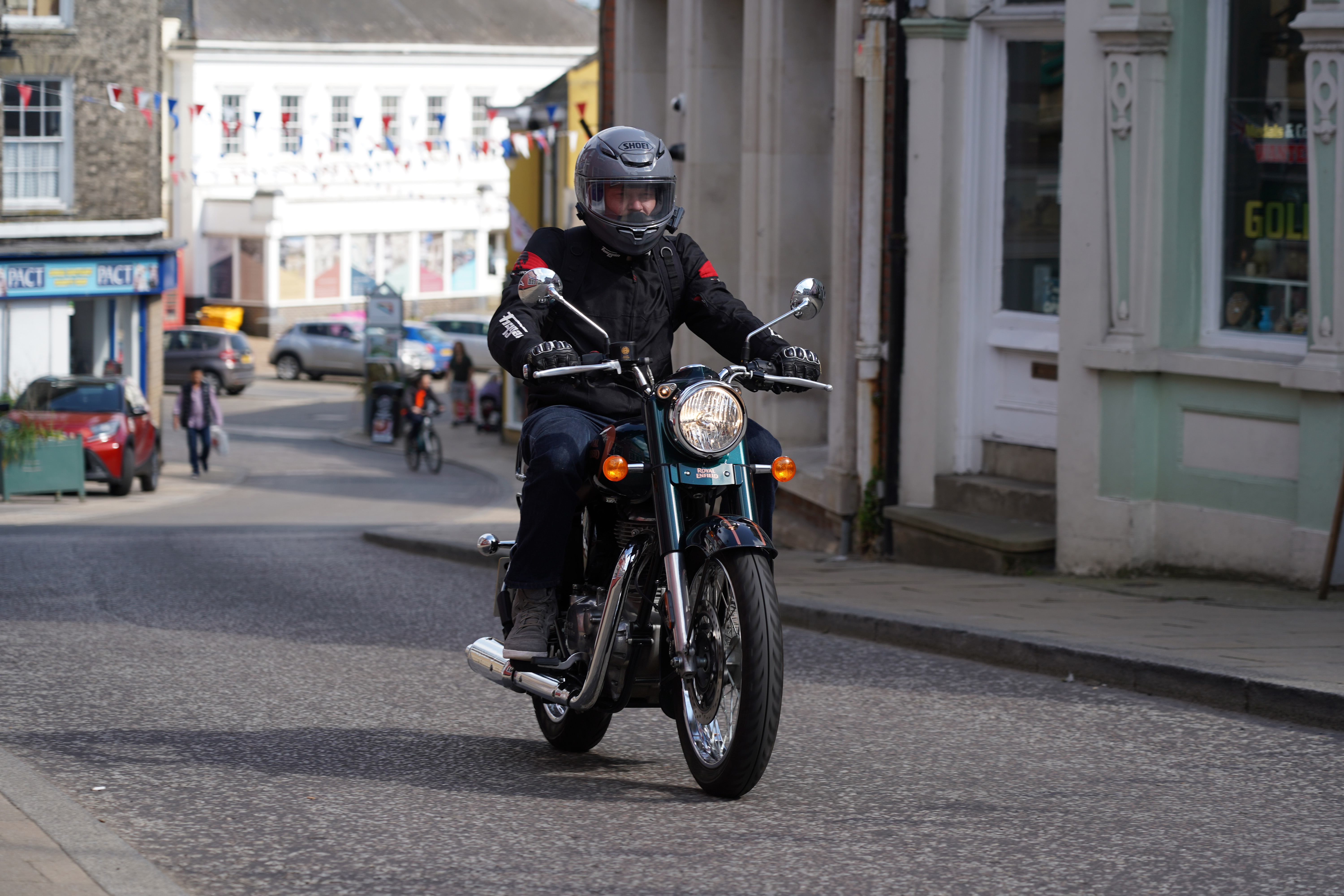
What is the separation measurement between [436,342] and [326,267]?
9.82 meters

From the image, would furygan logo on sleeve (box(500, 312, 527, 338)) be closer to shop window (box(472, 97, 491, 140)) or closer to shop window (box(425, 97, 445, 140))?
shop window (box(425, 97, 445, 140))

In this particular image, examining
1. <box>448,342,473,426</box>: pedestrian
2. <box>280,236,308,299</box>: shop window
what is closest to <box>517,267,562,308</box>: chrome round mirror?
<box>448,342,473,426</box>: pedestrian

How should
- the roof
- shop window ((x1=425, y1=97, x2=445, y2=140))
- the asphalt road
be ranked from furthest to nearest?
shop window ((x1=425, y1=97, x2=445, y2=140)) → the roof → the asphalt road

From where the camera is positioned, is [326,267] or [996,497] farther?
[326,267]

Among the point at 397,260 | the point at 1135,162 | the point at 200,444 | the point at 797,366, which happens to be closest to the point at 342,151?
the point at 397,260

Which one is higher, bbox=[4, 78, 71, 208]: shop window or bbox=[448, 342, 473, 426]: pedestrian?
bbox=[4, 78, 71, 208]: shop window

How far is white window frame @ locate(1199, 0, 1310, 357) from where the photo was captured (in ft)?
32.0

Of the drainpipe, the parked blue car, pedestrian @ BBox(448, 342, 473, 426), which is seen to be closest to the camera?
the drainpipe

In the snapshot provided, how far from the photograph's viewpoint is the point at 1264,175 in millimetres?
9680

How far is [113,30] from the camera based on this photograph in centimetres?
3478

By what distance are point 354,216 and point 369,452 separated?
2228cm

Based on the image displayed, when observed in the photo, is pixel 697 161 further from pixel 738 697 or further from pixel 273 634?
pixel 738 697

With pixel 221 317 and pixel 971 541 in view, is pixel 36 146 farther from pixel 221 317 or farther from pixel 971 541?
pixel 971 541

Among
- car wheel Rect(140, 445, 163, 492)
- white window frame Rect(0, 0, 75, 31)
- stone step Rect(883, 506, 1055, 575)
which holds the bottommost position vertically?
car wheel Rect(140, 445, 163, 492)
